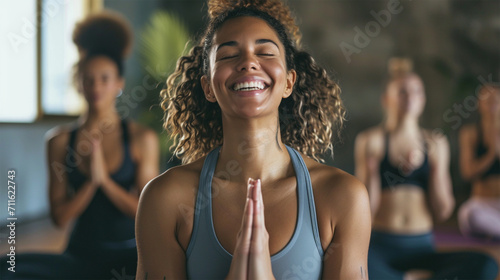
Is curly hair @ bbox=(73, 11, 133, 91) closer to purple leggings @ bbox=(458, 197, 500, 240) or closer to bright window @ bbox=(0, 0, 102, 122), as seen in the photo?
bright window @ bbox=(0, 0, 102, 122)

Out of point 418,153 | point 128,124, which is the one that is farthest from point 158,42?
point 418,153

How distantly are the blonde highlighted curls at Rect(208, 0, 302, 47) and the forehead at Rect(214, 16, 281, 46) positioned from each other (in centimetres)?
5

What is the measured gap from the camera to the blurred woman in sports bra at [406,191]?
176cm

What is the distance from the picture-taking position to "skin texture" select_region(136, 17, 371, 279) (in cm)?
76

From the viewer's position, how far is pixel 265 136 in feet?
2.64

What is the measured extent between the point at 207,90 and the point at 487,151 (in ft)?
7.96

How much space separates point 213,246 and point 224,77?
0.25m

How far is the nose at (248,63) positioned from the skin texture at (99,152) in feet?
3.83

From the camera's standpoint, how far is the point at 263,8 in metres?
0.86

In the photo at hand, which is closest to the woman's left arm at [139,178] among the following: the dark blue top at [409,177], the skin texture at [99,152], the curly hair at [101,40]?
the skin texture at [99,152]

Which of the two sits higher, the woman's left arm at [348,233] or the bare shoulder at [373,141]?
the bare shoulder at [373,141]

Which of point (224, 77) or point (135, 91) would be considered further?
point (135, 91)

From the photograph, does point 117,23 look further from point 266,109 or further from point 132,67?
point 132,67

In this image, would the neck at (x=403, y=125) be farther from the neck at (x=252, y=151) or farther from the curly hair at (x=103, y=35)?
the neck at (x=252, y=151)
